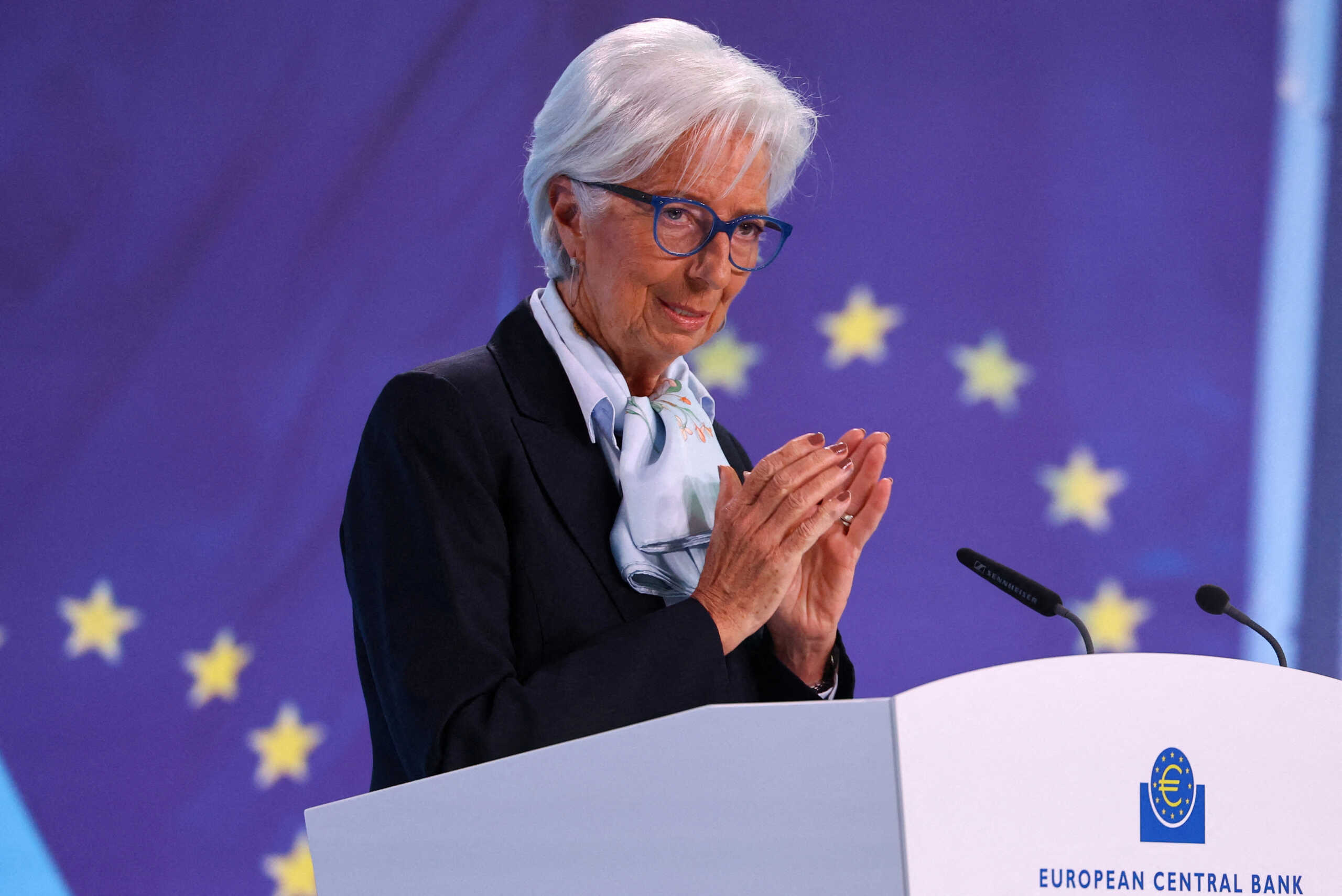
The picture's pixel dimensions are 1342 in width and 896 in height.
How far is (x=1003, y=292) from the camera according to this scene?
2.26 metres

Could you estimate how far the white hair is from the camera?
119 centimetres

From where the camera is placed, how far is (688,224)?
1.23 meters

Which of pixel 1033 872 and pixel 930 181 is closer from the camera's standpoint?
pixel 1033 872

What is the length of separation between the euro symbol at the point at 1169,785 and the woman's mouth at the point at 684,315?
794mm

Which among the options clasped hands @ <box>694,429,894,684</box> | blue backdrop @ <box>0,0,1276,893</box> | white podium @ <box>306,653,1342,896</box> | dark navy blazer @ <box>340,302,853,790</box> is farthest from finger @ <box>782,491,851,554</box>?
blue backdrop @ <box>0,0,1276,893</box>

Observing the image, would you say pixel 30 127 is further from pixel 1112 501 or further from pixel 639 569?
pixel 1112 501

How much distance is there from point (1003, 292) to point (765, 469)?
4.43 ft

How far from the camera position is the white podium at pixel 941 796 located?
20.7 inches

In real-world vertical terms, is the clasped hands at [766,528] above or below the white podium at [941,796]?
above

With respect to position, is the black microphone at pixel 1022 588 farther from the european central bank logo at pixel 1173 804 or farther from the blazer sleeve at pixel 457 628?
the european central bank logo at pixel 1173 804

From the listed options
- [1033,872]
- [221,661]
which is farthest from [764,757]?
[221,661]

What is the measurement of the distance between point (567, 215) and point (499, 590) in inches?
18.2

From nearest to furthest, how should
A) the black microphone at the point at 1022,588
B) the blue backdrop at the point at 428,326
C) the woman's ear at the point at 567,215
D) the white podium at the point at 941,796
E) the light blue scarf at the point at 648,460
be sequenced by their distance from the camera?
1. the white podium at the point at 941,796
2. the black microphone at the point at 1022,588
3. the light blue scarf at the point at 648,460
4. the woman's ear at the point at 567,215
5. the blue backdrop at the point at 428,326

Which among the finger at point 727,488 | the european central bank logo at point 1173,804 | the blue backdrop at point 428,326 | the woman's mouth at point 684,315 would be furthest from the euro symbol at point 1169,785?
the blue backdrop at point 428,326
